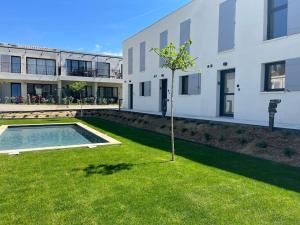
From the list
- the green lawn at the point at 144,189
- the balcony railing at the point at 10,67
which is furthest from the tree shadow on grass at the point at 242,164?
the balcony railing at the point at 10,67

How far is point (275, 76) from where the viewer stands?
10.9 metres

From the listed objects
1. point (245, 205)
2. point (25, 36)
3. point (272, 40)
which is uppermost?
point (25, 36)

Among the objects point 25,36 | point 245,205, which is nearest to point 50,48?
point 25,36

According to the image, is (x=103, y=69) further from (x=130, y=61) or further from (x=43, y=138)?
(x=43, y=138)

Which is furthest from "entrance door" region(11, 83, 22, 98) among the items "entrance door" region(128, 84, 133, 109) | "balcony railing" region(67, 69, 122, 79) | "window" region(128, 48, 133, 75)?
"window" region(128, 48, 133, 75)

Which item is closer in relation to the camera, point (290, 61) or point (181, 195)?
point (181, 195)

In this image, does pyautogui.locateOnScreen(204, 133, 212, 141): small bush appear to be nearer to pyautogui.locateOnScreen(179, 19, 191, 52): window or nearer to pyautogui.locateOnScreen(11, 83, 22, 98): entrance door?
pyautogui.locateOnScreen(179, 19, 191, 52): window

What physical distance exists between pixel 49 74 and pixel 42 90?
7.40 feet

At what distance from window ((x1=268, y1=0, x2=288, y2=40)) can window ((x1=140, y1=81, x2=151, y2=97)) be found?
1091 centimetres

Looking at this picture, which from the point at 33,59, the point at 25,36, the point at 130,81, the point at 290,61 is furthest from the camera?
the point at 25,36

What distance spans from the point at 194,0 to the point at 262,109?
7.73 m

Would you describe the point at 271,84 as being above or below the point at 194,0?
below

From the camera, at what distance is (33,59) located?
34.3m

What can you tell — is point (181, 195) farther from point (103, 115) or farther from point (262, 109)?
point (103, 115)
